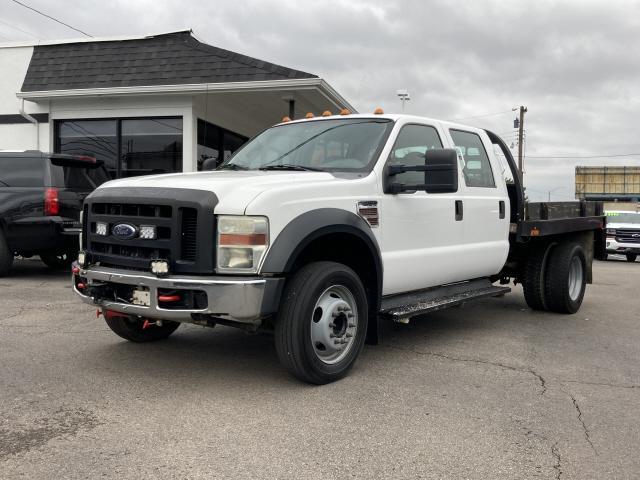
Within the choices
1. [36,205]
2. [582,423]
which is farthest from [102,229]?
[36,205]

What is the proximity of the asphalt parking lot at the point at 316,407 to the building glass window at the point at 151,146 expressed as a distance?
7590 millimetres

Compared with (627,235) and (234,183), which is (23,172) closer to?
(234,183)

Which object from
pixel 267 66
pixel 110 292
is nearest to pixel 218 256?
pixel 110 292

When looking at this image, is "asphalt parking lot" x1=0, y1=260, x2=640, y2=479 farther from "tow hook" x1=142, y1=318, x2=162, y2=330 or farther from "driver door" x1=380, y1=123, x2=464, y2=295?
"driver door" x1=380, y1=123, x2=464, y2=295

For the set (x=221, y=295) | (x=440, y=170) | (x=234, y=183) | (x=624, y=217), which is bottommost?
(x=221, y=295)

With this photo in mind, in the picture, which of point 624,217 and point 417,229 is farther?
point 624,217

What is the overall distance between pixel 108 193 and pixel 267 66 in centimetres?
824

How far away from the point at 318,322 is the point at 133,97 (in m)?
10.4

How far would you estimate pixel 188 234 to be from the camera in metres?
3.95

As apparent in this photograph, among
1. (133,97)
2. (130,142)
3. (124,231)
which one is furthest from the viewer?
(130,142)

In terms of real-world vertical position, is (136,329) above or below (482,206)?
below

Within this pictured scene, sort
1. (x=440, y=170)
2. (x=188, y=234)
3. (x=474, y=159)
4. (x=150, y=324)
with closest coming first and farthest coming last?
(x=188, y=234), (x=440, y=170), (x=150, y=324), (x=474, y=159)

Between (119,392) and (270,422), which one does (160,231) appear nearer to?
(119,392)

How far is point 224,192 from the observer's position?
155 inches
